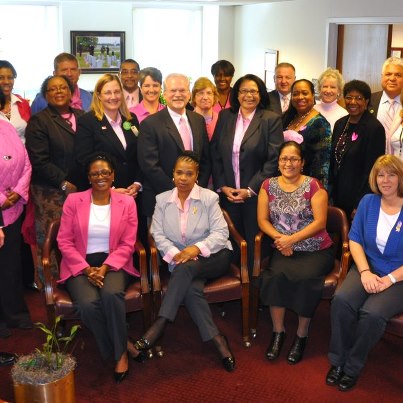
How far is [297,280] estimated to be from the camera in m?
3.71

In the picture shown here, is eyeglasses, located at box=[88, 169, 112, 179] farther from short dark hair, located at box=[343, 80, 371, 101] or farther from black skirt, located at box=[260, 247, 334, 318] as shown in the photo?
short dark hair, located at box=[343, 80, 371, 101]

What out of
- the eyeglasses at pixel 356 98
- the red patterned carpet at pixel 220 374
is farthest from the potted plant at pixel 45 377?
the eyeglasses at pixel 356 98

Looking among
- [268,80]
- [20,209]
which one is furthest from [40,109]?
[268,80]

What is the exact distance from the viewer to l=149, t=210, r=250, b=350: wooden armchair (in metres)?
3.72

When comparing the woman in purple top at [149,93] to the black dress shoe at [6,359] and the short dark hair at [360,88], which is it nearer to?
the short dark hair at [360,88]

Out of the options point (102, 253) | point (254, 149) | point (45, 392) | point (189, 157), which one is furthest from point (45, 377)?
point (254, 149)

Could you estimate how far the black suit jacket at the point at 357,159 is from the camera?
4125 millimetres

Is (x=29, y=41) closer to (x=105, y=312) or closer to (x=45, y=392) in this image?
(x=105, y=312)

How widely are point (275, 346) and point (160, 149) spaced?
1.54 meters

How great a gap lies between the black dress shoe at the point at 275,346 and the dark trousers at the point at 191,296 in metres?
0.37

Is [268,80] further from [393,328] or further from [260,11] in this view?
[393,328]

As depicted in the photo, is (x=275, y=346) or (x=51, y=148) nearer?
(x=275, y=346)

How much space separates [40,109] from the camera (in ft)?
15.2

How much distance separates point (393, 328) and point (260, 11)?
24.8 feet
